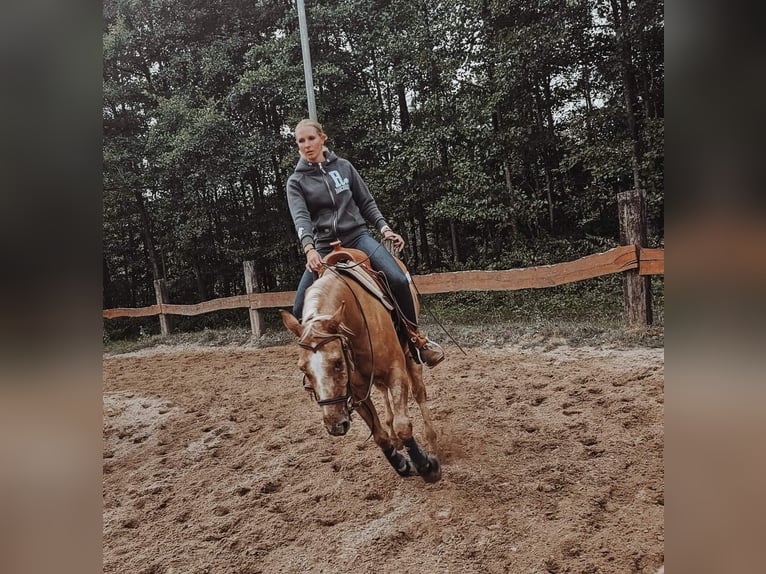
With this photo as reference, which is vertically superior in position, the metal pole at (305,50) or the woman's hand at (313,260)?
the metal pole at (305,50)

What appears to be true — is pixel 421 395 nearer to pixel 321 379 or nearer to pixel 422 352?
pixel 422 352

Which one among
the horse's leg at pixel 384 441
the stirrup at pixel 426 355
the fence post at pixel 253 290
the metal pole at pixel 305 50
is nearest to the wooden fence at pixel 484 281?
the fence post at pixel 253 290

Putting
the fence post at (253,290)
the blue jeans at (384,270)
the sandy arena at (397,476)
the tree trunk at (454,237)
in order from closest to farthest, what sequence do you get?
the sandy arena at (397,476) < the blue jeans at (384,270) < the tree trunk at (454,237) < the fence post at (253,290)

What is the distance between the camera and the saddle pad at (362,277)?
5.90 ft

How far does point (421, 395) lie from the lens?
188 centimetres

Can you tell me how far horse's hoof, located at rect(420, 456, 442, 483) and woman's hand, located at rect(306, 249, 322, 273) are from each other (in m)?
0.81

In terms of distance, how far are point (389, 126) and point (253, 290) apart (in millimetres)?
892

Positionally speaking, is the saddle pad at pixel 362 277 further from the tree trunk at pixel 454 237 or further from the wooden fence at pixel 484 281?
the tree trunk at pixel 454 237

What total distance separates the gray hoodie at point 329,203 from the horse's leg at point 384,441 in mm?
635

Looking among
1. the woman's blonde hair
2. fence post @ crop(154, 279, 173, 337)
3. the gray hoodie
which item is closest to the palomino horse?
the gray hoodie

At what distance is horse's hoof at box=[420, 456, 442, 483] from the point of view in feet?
5.76

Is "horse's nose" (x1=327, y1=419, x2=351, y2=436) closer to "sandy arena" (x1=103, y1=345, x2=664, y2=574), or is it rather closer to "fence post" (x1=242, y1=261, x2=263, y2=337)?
"sandy arena" (x1=103, y1=345, x2=664, y2=574)
